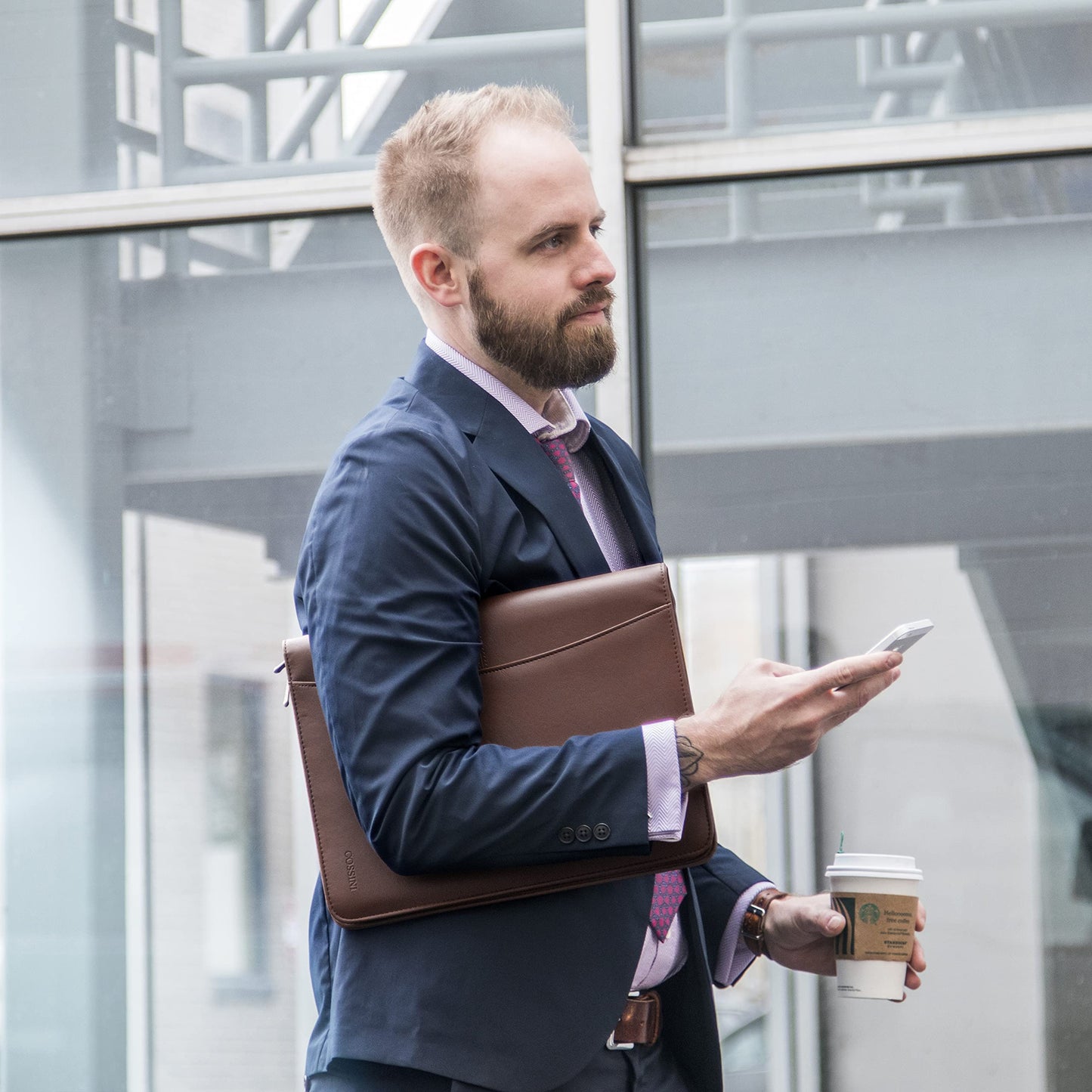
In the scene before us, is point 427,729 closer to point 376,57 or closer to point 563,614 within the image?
point 563,614

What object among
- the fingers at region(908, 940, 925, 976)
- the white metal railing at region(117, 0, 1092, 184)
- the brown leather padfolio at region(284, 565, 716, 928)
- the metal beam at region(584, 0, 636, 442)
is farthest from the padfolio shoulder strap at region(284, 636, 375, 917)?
the white metal railing at region(117, 0, 1092, 184)

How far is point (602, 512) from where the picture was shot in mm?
1742

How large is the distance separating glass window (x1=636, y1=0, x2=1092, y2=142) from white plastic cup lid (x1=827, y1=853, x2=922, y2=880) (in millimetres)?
1874

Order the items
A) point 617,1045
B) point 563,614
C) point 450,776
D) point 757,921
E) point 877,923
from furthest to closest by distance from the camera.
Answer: point 757,921 < point 877,923 < point 617,1045 < point 563,614 < point 450,776

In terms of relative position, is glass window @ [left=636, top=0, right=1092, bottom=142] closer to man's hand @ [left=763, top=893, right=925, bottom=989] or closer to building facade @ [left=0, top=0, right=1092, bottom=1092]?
building facade @ [left=0, top=0, right=1092, bottom=1092]

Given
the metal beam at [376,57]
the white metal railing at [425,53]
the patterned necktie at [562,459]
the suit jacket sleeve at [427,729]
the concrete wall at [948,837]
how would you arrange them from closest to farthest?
the suit jacket sleeve at [427,729] → the patterned necktie at [562,459] → the concrete wall at [948,837] → the white metal railing at [425,53] → the metal beam at [376,57]

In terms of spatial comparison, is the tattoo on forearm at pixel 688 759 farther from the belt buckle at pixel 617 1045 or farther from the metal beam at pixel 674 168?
the metal beam at pixel 674 168

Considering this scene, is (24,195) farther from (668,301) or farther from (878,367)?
(878,367)

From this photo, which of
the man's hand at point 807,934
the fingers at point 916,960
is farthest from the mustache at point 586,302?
the fingers at point 916,960

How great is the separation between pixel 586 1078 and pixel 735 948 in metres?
0.35

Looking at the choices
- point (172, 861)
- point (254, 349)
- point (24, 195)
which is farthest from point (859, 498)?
point (24, 195)

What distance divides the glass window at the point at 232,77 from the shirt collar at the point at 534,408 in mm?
1654

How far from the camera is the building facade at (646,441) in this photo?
115 inches

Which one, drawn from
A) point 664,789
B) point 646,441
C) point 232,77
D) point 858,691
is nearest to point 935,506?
point 646,441
